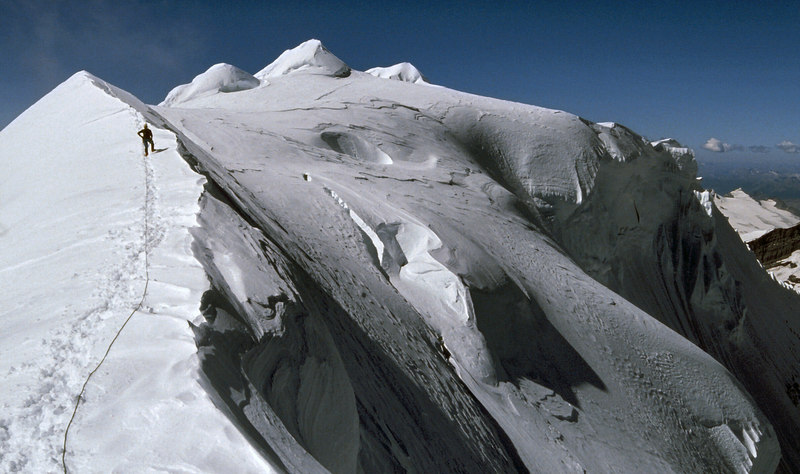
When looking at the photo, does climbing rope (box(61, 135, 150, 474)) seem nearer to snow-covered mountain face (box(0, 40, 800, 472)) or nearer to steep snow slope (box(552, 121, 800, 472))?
snow-covered mountain face (box(0, 40, 800, 472))

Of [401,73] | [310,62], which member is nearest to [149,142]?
[310,62]

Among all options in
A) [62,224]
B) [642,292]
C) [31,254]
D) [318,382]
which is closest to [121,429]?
[318,382]

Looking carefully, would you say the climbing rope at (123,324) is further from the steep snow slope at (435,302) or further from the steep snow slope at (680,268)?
the steep snow slope at (680,268)

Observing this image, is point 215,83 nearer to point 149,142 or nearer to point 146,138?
point 149,142

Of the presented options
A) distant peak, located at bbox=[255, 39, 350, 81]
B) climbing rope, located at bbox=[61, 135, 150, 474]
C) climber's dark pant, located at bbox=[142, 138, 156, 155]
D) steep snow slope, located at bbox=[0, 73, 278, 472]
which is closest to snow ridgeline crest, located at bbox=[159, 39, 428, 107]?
distant peak, located at bbox=[255, 39, 350, 81]

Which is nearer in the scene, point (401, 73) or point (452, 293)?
point (452, 293)
